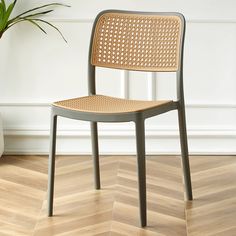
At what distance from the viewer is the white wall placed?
3.47 metres

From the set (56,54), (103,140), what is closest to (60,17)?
(56,54)

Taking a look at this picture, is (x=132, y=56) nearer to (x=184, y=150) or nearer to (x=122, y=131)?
(x=184, y=150)

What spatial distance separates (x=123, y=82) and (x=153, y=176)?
58cm

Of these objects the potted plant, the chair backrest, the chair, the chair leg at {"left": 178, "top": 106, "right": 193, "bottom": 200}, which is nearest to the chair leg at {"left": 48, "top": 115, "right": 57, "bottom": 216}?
the chair

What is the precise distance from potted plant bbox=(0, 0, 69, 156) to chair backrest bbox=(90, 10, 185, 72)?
499 mm

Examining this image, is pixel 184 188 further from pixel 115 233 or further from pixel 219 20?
pixel 219 20

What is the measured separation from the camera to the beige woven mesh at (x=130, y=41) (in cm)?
295

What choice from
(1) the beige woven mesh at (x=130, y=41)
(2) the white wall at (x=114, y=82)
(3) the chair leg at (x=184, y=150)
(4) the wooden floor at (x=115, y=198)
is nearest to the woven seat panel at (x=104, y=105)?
(3) the chair leg at (x=184, y=150)

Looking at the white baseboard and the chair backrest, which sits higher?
the chair backrest

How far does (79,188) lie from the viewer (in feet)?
10.1

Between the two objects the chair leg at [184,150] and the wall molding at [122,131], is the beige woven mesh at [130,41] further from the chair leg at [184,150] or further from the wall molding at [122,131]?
the wall molding at [122,131]

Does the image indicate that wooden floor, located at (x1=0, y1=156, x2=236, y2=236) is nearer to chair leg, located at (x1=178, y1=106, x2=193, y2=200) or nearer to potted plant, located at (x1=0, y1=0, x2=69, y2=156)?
chair leg, located at (x1=178, y1=106, x2=193, y2=200)

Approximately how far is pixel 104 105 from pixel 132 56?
1.21 feet

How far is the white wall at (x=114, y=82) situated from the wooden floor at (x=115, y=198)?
104mm
